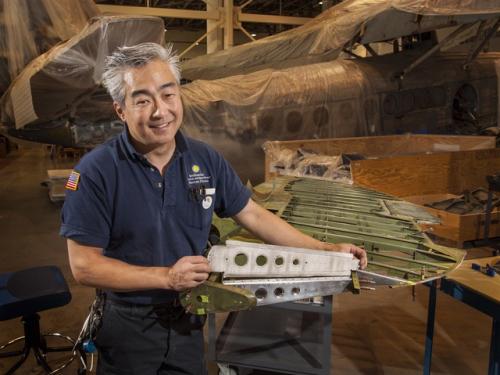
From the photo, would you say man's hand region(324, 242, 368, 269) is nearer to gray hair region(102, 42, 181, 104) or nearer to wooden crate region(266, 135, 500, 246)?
gray hair region(102, 42, 181, 104)

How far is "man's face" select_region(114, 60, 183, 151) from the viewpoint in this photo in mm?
1781

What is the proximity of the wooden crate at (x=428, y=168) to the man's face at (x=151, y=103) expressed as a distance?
12.8 ft

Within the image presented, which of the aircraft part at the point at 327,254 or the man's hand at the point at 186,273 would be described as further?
the aircraft part at the point at 327,254

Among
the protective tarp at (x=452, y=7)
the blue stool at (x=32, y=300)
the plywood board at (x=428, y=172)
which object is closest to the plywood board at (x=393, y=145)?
the plywood board at (x=428, y=172)

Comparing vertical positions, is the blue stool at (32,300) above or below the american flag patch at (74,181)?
below

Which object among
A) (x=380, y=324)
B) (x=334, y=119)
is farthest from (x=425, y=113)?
(x=380, y=324)

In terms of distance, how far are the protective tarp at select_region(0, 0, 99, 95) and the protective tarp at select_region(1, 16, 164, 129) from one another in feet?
1.86

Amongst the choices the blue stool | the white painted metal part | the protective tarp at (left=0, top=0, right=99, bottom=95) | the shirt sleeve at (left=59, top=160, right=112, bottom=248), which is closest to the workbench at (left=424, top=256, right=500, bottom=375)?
the white painted metal part

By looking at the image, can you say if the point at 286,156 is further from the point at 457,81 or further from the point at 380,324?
the point at 457,81

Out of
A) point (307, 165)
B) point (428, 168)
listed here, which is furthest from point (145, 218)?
point (428, 168)

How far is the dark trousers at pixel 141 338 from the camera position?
1994 millimetres

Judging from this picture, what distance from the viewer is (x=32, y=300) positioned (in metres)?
3.16

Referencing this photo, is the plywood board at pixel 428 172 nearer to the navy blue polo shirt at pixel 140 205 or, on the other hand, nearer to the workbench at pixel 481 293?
the workbench at pixel 481 293

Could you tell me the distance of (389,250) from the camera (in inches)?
109
